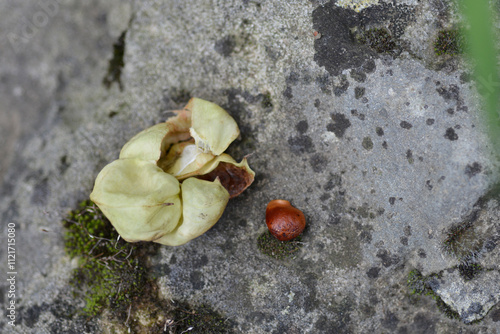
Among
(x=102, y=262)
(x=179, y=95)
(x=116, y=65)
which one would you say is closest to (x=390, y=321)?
(x=102, y=262)

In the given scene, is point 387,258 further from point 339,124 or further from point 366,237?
point 339,124

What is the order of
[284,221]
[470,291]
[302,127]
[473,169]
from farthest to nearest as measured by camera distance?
1. [302,127]
2. [470,291]
3. [473,169]
4. [284,221]

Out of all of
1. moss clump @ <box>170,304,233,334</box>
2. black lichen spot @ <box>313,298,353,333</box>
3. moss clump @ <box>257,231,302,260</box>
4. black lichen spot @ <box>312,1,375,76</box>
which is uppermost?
black lichen spot @ <box>312,1,375,76</box>

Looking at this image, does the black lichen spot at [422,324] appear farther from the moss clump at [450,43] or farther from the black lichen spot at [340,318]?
the moss clump at [450,43]

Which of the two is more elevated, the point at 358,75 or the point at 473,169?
the point at 358,75

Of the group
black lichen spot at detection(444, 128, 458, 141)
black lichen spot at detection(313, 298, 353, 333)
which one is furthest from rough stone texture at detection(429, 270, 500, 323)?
black lichen spot at detection(444, 128, 458, 141)

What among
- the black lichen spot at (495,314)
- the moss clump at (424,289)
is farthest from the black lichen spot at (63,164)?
the black lichen spot at (495,314)

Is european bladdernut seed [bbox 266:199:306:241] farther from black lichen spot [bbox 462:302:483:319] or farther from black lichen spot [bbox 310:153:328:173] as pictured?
black lichen spot [bbox 462:302:483:319]
